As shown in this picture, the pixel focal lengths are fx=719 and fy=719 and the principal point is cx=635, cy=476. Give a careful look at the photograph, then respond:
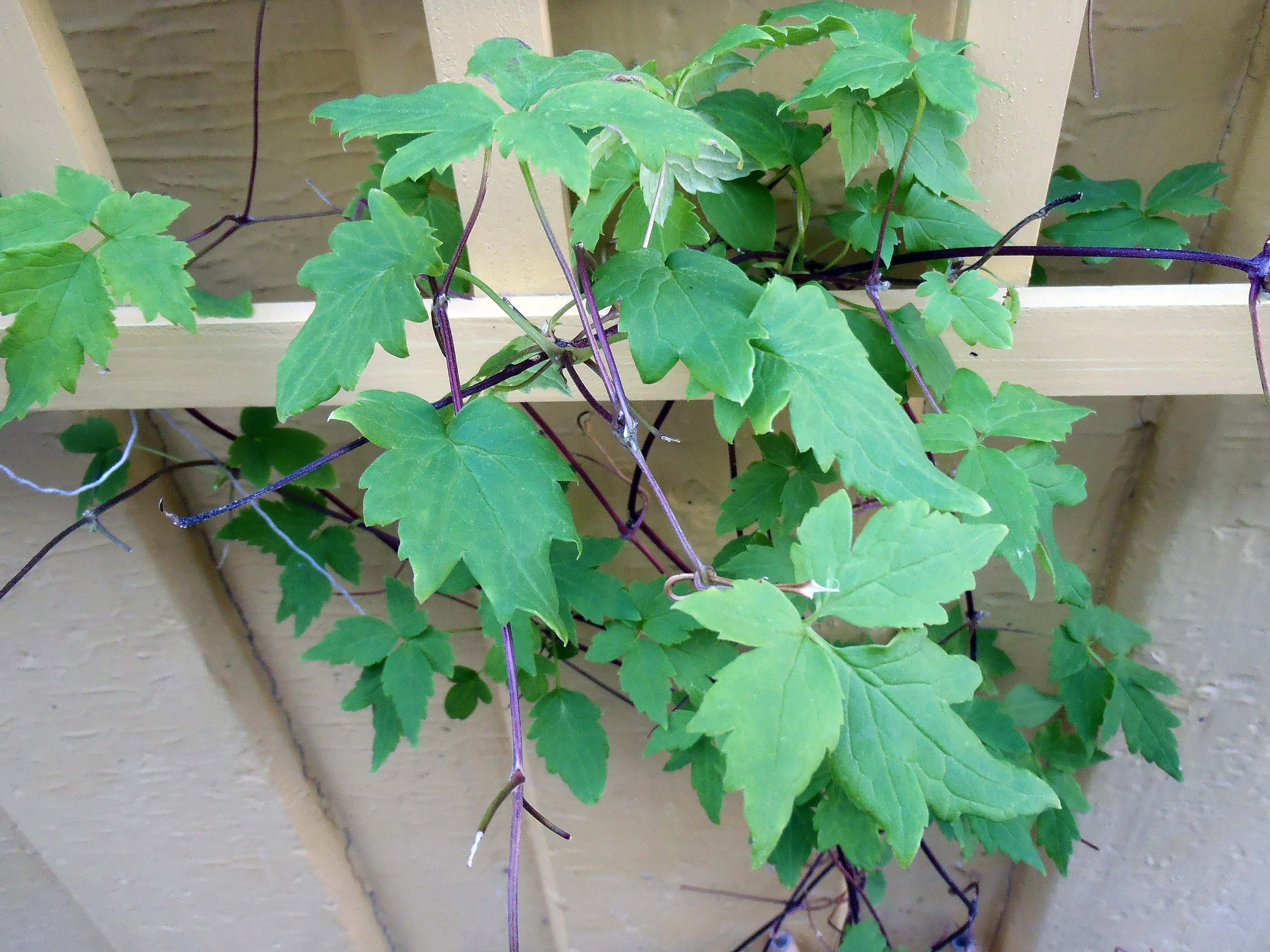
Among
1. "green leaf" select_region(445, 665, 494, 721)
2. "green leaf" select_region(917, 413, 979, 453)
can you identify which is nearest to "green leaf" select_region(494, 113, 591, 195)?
"green leaf" select_region(917, 413, 979, 453)

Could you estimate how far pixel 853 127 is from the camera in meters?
0.57

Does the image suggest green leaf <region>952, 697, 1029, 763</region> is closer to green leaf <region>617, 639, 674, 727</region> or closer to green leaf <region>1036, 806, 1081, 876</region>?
green leaf <region>1036, 806, 1081, 876</region>

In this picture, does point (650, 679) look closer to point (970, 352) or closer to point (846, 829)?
point (846, 829)

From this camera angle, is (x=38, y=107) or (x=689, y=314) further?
(x=38, y=107)

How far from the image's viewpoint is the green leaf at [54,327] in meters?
0.57

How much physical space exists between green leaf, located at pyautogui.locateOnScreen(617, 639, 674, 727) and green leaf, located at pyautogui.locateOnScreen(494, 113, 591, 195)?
484 millimetres

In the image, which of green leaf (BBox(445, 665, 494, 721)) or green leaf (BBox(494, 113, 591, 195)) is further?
green leaf (BBox(445, 665, 494, 721))

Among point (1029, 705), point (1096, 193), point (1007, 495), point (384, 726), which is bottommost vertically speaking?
point (1029, 705)

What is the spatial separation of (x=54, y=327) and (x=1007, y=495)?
762 mm

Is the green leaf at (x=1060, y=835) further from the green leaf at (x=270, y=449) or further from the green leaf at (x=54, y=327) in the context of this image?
the green leaf at (x=54, y=327)

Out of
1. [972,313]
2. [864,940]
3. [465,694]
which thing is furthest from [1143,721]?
[465,694]

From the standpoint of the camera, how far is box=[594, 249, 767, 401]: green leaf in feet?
1.53

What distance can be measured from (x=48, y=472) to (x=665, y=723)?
851 millimetres

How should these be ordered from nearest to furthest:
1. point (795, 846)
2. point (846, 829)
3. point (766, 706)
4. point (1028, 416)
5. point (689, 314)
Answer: point (766, 706)
point (689, 314)
point (1028, 416)
point (846, 829)
point (795, 846)
